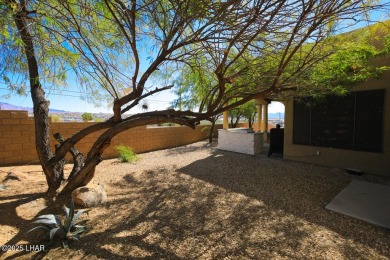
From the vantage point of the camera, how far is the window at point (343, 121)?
5094 mm

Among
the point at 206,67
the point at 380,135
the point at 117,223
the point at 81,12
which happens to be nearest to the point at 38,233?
the point at 117,223

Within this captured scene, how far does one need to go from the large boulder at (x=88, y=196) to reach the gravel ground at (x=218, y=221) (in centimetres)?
14

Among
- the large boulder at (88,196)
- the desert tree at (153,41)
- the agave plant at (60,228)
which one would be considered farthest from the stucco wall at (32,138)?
the agave plant at (60,228)

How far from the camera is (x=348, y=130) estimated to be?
5508mm

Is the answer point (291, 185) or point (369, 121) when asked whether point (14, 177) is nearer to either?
point (291, 185)

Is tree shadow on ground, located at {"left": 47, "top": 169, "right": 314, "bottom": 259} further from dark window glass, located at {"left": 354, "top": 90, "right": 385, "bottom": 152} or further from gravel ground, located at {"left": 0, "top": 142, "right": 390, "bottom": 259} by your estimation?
dark window glass, located at {"left": 354, "top": 90, "right": 385, "bottom": 152}

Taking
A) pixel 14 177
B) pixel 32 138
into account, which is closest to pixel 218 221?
pixel 14 177

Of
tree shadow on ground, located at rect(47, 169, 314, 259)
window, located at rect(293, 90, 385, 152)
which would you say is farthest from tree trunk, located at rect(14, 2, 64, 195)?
window, located at rect(293, 90, 385, 152)

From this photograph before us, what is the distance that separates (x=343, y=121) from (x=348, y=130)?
277 mm

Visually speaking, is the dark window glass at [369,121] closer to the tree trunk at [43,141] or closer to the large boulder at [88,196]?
the large boulder at [88,196]

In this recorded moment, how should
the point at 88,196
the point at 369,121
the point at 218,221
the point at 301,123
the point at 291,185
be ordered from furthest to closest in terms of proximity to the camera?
1. the point at 301,123
2. the point at 369,121
3. the point at 291,185
4. the point at 88,196
5. the point at 218,221

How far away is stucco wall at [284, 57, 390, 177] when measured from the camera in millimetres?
4934

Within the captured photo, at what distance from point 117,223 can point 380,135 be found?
6.32 meters

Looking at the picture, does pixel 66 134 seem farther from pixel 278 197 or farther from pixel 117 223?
pixel 278 197
